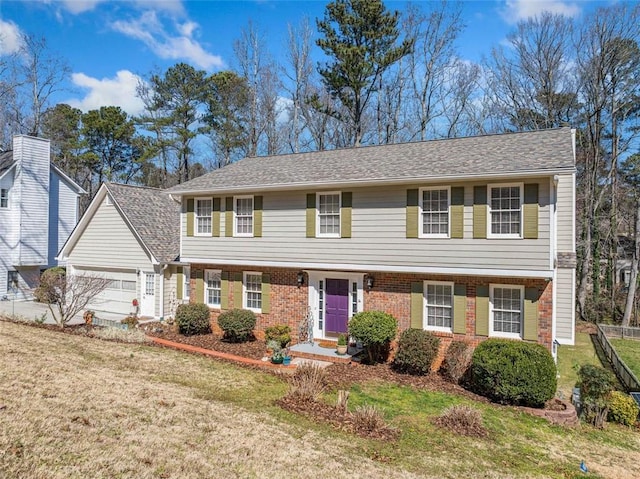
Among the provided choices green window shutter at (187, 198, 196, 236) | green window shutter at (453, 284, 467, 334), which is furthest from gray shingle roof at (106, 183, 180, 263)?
green window shutter at (453, 284, 467, 334)

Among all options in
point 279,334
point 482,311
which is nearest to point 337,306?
point 279,334

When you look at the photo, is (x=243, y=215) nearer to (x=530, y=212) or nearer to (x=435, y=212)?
(x=435, y=212)

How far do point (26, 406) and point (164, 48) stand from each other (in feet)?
67.7

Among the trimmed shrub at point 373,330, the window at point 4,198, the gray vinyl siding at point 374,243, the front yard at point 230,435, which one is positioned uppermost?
the window at point 4,198

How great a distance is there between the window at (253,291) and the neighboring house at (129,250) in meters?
4.10

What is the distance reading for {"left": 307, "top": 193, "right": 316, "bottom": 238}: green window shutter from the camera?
14469 millimetres

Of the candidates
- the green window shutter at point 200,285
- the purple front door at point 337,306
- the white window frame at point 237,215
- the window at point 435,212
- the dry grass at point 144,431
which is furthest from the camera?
the green window shutter at point 200,285

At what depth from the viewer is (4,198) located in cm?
2372

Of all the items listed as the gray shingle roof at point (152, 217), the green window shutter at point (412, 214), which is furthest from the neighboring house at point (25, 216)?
the green window shutter at point (412, 214)

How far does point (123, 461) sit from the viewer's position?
6031 millimetres

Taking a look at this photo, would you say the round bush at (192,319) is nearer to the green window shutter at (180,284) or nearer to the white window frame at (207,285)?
the white window frame at (207,285)

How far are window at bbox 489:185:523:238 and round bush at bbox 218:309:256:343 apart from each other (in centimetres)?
836

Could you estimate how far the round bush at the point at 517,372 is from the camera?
10.1 meters

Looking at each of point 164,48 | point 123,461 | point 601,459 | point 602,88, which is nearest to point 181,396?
point 123,461
